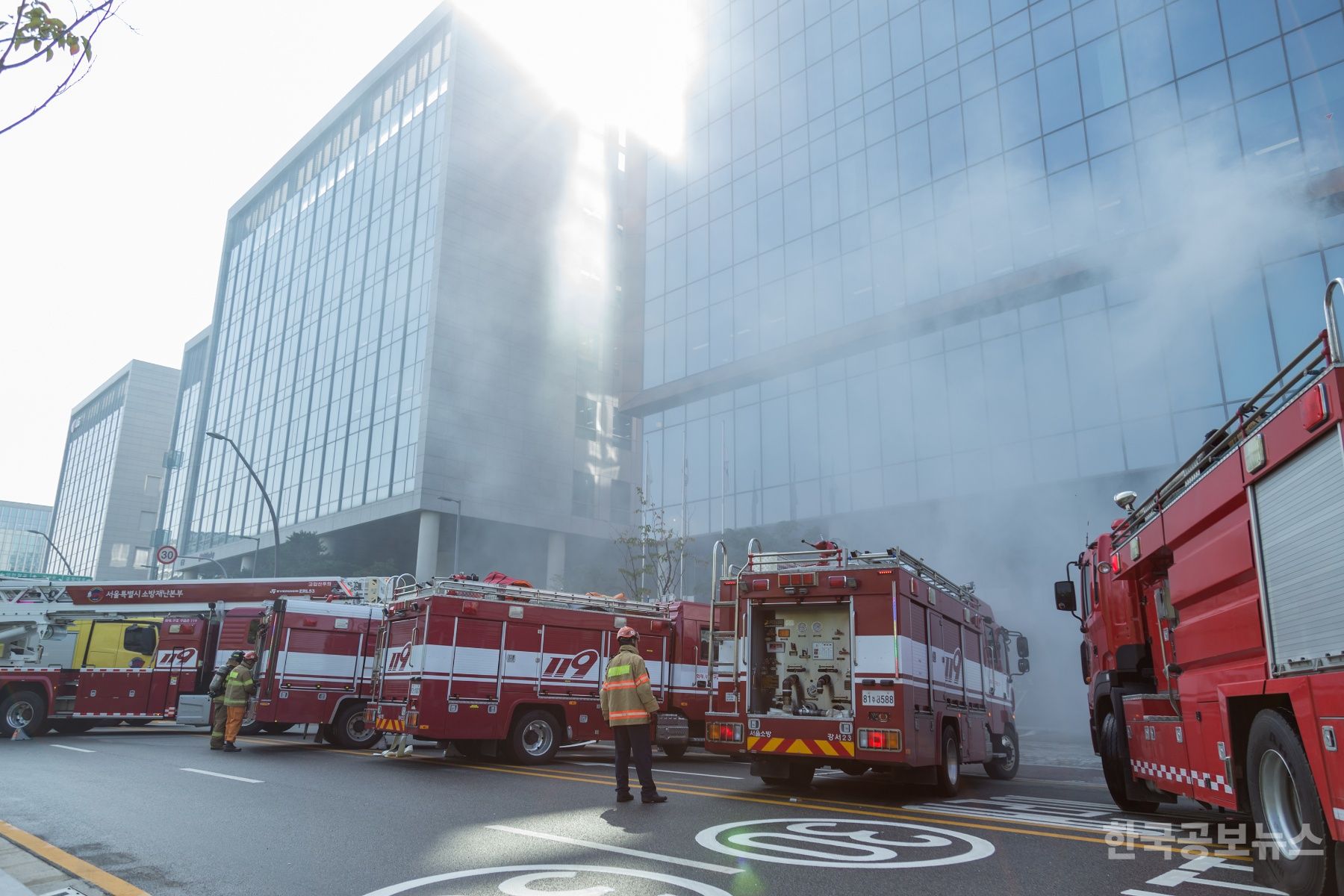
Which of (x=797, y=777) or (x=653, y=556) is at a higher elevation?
(x=653, y=556)

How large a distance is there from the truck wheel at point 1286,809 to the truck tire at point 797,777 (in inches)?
202

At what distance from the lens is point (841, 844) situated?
5.90 meters

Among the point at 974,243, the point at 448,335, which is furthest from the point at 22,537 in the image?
the point at 974,243

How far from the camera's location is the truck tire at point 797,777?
369 inches

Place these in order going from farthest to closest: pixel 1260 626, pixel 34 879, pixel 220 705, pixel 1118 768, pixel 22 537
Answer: pixel 22 537
pixel 220 705
pixel 1118 768
pixel 1260 626
pixel 34 879

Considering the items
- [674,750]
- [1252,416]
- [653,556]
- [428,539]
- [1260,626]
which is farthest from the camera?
[428,539]

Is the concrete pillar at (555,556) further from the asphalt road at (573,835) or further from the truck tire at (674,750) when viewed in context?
the asphalt road at (573,835)

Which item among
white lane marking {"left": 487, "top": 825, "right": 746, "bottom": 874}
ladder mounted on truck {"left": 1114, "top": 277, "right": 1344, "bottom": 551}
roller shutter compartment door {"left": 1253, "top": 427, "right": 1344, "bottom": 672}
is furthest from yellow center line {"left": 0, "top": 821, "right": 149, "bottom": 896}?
ladder mounted on truck {"left": 1114, "top": 277, "right": 1344, "bottom": 551}

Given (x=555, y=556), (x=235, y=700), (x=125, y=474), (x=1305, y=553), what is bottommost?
(x=235, y=700)

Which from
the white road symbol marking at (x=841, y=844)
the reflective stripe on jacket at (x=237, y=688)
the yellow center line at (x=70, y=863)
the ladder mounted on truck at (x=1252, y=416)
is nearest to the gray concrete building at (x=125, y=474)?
the reflective stripe on jacket at (x=237, y=688)

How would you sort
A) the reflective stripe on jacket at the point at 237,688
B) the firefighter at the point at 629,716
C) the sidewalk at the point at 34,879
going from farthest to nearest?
the reflective stripe on jacket at the point at 237,688 → the firefighter at the point at 629,716 → the sidewalk at the point at 34,879

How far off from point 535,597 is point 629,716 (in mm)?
5476

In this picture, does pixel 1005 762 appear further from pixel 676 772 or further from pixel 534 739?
pixel 534 739

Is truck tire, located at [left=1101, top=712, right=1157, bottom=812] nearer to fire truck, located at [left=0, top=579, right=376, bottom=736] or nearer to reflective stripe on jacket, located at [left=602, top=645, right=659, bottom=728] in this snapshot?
reflective stripe on jacket, located at [left=602, top=645, right=659, bottom=728]
